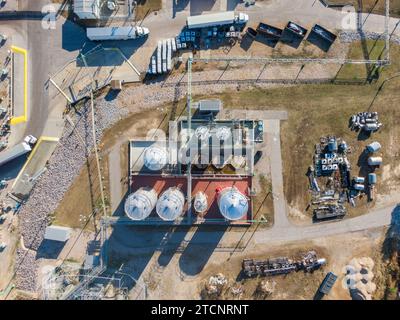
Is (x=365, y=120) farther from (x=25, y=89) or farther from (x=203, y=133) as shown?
(x=25, y=89)

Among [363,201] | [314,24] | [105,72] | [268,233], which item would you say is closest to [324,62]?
[314,24]

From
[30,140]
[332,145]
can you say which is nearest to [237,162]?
[332,145]

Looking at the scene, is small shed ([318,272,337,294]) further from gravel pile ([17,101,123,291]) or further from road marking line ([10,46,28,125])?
road marking line ([10,46,28,125])

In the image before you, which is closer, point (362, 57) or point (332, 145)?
point (332, 145)

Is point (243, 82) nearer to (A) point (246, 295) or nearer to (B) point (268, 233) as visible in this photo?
(B) point (268, 233)

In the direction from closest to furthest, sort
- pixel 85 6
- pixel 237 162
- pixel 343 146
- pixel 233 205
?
pixel 233 205 → pixel 85 6 → pixel 343 146 → pixel 237 162

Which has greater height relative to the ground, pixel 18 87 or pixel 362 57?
pixel 362 57

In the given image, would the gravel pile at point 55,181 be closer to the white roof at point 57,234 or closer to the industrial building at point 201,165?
the white roof at point 57,234
